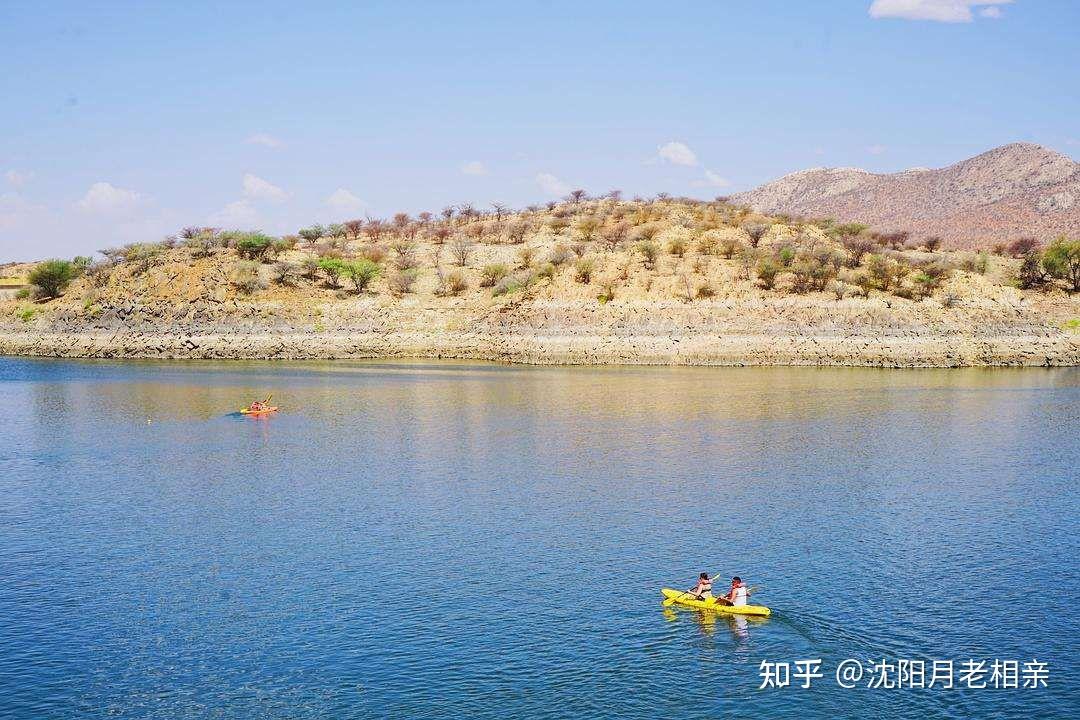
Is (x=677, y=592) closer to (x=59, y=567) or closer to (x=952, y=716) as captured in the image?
(x=952, y=716)

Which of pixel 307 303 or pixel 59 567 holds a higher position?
pixel 307 303

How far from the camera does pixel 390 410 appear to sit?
49156mm

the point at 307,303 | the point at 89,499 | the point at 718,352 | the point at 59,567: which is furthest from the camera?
the point at 307,303

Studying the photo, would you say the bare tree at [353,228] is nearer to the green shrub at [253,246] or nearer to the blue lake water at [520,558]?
the green shrub at [253,246]

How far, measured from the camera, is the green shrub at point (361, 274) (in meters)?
90.3

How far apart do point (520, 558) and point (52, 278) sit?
297ft

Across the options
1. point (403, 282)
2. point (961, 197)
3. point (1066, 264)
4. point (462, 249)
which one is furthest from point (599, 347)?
point (961, 197)

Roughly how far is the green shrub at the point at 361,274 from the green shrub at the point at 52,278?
31807 millimetres

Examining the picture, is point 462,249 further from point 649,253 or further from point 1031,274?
point 1031,274

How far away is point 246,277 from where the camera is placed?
89625 millimetres

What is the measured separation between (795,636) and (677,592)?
2834 mm

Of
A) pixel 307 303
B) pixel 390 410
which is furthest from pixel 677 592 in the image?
pixel 307 303

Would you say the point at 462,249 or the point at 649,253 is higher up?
the point at 462,249

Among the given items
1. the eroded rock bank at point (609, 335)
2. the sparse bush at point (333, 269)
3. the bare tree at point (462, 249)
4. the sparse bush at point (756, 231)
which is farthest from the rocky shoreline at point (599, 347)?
the sparse bush at point (756, 231)
